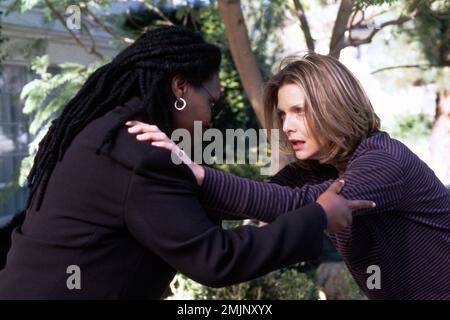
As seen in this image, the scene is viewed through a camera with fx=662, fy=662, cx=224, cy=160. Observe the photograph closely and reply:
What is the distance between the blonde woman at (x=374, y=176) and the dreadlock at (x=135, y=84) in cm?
46

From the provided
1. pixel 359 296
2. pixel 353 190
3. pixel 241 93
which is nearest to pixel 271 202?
pixel 353 190

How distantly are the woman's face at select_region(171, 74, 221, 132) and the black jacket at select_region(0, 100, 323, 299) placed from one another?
15 cm

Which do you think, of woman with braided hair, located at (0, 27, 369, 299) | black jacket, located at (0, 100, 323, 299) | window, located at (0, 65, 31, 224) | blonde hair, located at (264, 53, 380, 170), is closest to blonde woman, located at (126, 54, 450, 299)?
blonde hair, located at (264, 53, 380, 170)

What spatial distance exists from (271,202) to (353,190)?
259 millimetres

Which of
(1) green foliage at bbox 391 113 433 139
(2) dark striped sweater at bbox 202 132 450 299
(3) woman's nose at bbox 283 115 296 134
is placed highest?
(3) woman's nose at bbox 283 115 296 134

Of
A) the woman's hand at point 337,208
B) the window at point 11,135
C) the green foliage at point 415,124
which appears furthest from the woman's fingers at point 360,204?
the green foliage at point 415,124

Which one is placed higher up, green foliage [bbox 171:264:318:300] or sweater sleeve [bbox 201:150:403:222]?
sweater sleeve [bbox 201:150:403:222]

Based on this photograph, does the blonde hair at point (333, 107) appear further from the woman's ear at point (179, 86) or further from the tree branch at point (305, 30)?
the tree branch at point (305, 30)

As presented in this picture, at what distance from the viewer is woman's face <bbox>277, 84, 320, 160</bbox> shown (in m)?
2.38

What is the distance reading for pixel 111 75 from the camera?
2.04 metres

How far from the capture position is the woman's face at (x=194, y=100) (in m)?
2.06

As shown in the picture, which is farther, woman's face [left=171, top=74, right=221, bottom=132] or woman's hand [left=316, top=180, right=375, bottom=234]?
woman's face [left=171, top=74, right=221, bottom=132]

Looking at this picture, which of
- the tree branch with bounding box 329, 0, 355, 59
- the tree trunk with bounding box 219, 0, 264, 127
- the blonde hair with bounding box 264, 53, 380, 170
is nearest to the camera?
the blonde hair with bounding box 264, 53, 380, 170

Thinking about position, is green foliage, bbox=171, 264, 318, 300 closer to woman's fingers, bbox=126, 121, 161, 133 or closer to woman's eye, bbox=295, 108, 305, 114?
woman's eye, bbox=295, 108, 305, 114
